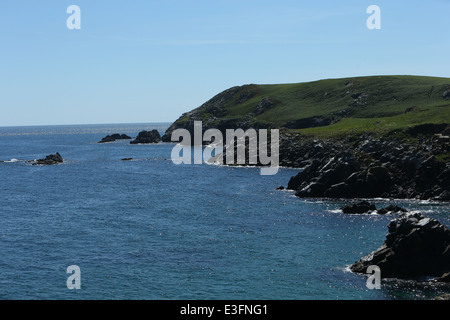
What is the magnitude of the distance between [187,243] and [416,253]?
3036cm

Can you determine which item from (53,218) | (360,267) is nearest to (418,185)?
(360,267)

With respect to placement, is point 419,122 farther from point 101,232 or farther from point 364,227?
point 101,232

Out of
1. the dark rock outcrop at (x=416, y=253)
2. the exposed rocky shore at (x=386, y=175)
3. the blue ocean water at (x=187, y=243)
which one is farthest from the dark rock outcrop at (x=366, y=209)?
the dark rock outcrop at (x=416, y=253)

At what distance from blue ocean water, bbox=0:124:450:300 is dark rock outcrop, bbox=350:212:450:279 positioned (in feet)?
8.40

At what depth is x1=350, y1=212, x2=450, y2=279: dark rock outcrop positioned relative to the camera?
54531 mm

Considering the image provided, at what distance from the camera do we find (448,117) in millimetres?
134375

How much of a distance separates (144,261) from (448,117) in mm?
103509

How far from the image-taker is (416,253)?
55219mm

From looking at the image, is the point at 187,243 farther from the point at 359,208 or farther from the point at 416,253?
the point at 359,208

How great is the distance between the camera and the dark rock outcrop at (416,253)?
54531 millimetres

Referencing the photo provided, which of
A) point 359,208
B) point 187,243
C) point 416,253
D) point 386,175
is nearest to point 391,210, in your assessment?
point 359,208

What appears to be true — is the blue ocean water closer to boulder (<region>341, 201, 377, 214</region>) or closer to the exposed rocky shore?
boulder (<region>341, 201, 377, 214</region>)

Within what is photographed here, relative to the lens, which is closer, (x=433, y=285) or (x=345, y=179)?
(x=433, y=285)
